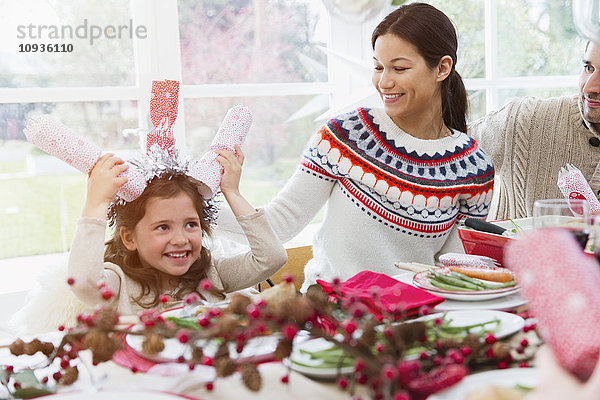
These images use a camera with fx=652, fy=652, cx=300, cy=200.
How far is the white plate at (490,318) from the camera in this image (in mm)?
856

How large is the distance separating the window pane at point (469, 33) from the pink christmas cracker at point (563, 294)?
8.78 feet

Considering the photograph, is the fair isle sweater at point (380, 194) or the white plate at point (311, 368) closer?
the white plate at point (311, 368)

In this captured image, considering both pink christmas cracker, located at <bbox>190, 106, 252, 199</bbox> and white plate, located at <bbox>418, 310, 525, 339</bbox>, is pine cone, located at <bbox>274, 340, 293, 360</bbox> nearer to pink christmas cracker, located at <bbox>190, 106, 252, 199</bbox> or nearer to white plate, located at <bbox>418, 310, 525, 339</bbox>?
white plate, located at <bbox>418, 310, 525, 339</bbox>

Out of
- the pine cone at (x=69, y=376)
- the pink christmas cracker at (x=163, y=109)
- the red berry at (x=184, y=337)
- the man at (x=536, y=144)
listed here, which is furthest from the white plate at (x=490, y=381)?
the man at (x=536, y=144)

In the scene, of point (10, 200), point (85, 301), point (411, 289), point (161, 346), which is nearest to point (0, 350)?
point (85, 301)

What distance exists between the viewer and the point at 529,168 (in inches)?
85.9

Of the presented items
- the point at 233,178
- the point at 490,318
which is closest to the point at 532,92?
the point at 233,178

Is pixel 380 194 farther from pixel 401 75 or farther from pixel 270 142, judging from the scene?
pixel 270 142

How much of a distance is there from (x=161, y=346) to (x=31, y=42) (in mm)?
2050

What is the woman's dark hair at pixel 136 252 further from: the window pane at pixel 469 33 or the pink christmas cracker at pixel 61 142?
the window pane at pixel 469 33

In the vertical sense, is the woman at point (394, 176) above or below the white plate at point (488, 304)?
above

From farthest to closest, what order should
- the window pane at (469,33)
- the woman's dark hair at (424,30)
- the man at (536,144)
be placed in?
1. the window pane at (469,33)
2. the man at (536,144)
3. the woman's dark hair at (424,30)

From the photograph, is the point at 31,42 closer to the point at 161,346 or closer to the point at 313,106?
the point at 313,106

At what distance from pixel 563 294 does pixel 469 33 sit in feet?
9.11
